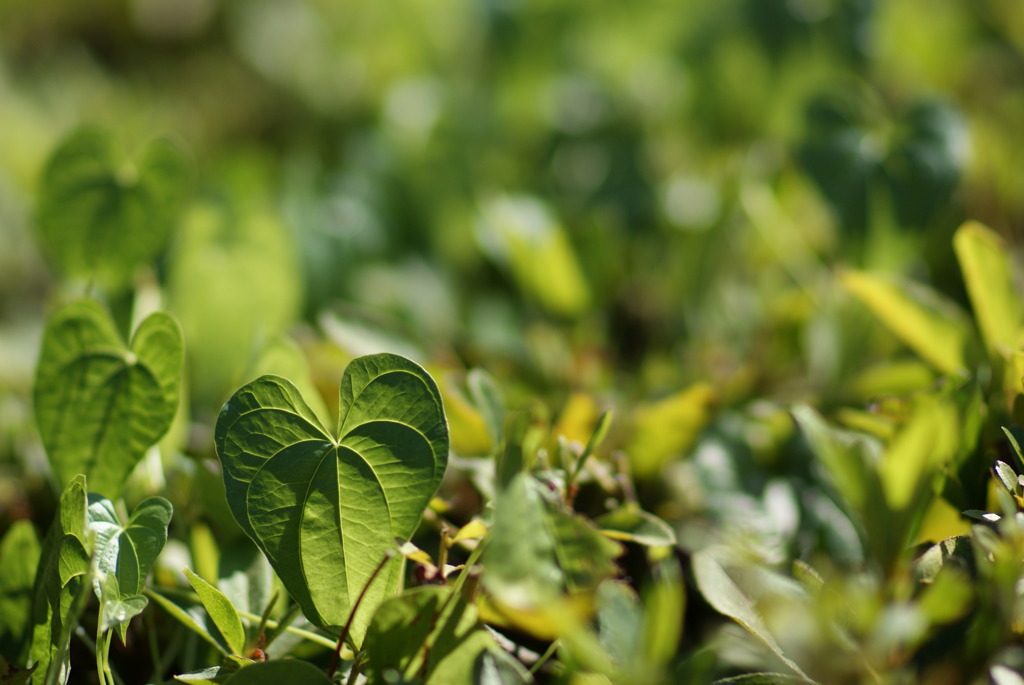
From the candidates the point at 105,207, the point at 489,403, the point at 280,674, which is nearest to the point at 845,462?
the point at 489,403

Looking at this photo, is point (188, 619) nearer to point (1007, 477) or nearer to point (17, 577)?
point (17, 577)

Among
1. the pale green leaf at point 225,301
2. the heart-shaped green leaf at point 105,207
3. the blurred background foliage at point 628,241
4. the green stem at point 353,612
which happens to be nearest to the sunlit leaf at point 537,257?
the blurred background foliage at point 628,241

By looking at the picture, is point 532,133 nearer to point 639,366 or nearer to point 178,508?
point 639,366

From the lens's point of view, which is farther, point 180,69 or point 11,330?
point 180,69

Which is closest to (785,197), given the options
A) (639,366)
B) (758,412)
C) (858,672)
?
(639,366)

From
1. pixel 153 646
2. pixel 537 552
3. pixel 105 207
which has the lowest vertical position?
pixel 153 646
